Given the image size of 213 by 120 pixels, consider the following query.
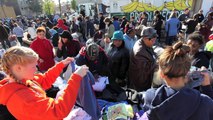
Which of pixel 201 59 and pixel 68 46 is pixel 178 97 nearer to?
pixel 201 59

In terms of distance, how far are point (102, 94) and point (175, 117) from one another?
197 cm

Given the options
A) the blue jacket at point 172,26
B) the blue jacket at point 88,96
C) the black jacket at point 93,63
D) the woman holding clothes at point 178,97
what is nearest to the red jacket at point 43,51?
the black jacket at point 93,63

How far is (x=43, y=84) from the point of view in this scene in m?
1.99

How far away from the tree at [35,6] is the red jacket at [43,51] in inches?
1961

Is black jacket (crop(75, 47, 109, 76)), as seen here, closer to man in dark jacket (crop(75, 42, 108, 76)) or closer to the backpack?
man in dark jacket (crop(75, 42, 108, 76))

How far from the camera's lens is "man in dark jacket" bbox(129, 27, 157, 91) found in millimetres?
3373

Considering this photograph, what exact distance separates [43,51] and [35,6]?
50.1 metres

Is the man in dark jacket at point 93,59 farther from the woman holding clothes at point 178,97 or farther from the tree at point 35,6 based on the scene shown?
the tree at point 35,6

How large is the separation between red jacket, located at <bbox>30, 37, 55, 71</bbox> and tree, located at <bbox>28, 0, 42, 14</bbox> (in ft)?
163

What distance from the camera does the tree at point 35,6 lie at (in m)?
49.1

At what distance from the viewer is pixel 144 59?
133 inches

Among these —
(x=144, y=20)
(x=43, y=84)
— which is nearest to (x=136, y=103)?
(x=43, y=84)

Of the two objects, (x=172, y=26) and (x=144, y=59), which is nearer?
(x=144, y=59)

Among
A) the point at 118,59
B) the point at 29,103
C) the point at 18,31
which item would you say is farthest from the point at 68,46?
the point at 18,31
